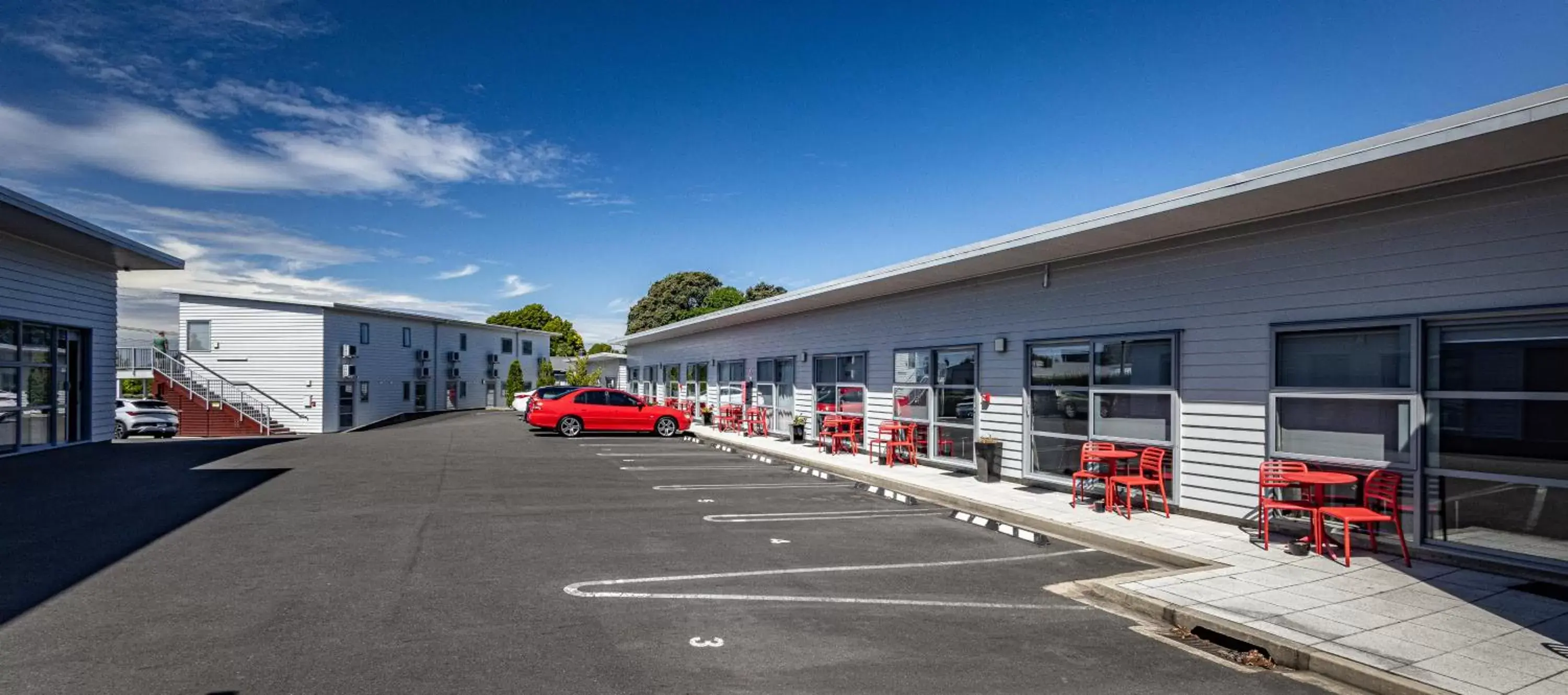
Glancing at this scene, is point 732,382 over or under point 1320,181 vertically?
under

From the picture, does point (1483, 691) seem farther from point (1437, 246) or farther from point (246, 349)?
point (246, 349)

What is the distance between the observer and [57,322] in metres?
15.1

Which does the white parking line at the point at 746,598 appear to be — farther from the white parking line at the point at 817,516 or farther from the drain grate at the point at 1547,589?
the drain grate at the point at 1547,589

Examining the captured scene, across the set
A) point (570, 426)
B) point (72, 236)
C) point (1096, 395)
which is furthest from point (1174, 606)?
point (570, 426)

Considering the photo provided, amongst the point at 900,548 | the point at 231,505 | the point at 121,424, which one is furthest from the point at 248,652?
the point at 121,424

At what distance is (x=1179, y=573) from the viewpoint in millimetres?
6449

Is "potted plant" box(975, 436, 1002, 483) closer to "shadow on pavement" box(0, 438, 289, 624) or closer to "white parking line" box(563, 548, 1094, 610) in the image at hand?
"white parking line" box(563, 548, 1094, 610)

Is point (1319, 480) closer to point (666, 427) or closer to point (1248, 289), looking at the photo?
point (1248, 289)

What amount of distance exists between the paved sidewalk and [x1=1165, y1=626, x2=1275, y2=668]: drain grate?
0.07 meters

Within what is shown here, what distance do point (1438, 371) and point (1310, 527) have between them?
5.94ft

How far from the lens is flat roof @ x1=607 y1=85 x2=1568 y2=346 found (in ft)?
17.4

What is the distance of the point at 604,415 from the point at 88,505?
1360 centimetres

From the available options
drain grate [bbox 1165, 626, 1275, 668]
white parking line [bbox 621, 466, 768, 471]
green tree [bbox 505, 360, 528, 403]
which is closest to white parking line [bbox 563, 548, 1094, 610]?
drain grate [bbox 1165, 626, 1275, 668]

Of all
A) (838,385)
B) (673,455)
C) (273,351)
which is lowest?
(673,455)
